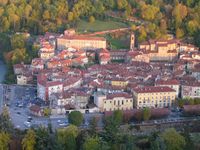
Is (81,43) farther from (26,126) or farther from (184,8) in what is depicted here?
(26,126)

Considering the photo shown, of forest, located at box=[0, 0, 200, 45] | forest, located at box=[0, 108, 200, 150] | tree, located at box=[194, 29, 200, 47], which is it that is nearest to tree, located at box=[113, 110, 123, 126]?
forest, located at box=[0, 108, 200, 150]

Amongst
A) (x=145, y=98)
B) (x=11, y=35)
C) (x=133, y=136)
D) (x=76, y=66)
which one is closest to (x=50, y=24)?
(x=11, y=35)

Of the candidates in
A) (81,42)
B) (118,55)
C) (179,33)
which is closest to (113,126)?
(118,55)

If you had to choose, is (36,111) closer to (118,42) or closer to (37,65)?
(37,65)

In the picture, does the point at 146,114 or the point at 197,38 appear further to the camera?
the point at 197,38

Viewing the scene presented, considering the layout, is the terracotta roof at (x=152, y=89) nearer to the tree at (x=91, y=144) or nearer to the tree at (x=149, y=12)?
the tree at (x=91, y=144)

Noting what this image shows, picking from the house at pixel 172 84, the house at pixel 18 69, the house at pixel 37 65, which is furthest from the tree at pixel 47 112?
the house at pixel 18 69

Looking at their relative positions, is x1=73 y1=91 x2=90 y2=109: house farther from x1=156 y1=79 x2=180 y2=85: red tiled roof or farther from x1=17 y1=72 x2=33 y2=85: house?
x1=17 y1=72 x2=33 y2=85: house
